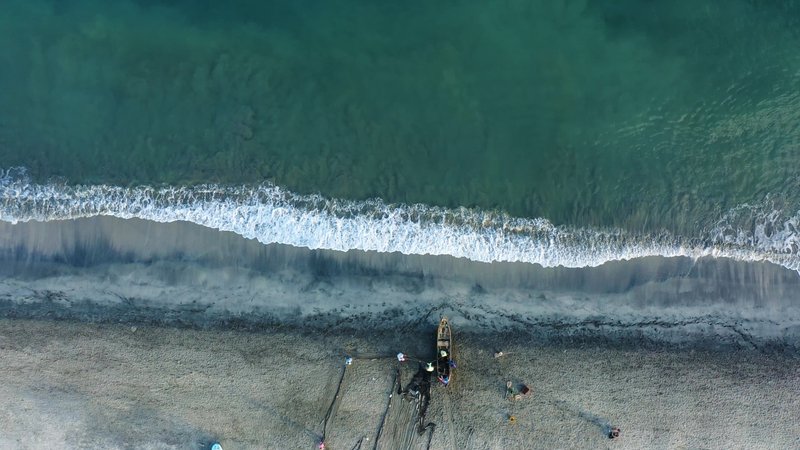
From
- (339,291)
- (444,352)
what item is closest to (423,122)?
(339,291)

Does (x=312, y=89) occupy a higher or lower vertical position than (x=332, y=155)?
higher

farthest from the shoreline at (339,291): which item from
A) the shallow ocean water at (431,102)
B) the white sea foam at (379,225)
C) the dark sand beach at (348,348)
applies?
the shallow ocean water at (431,102)

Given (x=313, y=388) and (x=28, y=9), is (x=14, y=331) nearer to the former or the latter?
(x=313, y=388)

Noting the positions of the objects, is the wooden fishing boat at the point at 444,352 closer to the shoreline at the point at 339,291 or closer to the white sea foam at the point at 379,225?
the shoreline at the point at 339,291

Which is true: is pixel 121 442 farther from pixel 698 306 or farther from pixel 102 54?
pixel 698 306

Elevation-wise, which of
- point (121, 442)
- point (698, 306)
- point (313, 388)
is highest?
point (698, 306)

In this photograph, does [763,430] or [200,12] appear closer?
[763,430]

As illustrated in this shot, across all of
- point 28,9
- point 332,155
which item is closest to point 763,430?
point 332,155
